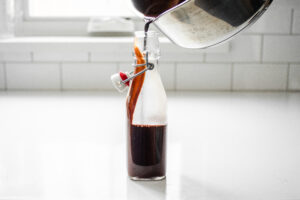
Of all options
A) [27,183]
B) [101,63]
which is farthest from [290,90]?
[27,183]

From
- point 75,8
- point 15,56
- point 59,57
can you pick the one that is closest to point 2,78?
point 15,56

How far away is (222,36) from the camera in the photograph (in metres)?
0.45

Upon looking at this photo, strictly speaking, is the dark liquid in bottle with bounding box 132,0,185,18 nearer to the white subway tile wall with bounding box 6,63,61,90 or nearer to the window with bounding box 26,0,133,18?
the white subway tile wall with bounding box 6,63,61,90

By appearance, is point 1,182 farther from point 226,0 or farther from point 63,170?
point 226,0

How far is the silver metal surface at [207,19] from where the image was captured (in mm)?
409

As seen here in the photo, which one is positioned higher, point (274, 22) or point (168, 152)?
point (274, 22)

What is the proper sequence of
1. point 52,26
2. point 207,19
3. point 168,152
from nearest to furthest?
1. point 207,19
2. point 168,152
3. point 52,26

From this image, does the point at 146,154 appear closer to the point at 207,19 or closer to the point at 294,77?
the point at 207,19

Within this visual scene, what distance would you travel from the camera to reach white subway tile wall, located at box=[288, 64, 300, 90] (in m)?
1.22

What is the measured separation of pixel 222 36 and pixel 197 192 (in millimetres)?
205

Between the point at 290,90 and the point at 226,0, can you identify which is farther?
the point at 290,90

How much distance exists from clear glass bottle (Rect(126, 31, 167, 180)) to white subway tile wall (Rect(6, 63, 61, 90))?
0.81 meters

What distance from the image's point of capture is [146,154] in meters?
0.45

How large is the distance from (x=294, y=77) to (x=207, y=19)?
92 cm
